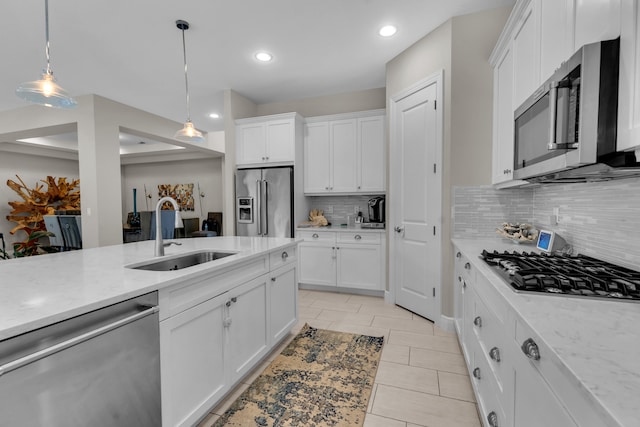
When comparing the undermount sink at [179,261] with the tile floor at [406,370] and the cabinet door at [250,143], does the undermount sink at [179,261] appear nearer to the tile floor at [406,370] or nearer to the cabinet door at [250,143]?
the tile floor at [406,370]

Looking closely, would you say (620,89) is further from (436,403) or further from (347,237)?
(347,237)

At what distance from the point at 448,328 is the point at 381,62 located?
309 centimetres

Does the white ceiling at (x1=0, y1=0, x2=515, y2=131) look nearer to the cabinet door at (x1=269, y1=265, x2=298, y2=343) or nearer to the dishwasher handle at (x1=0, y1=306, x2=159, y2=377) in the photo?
the cabinet door at (x1=269, y1=265, x2=298, y2=343)

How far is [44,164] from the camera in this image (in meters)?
7.08

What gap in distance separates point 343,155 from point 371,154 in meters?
0.40

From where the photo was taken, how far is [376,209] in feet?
12.7

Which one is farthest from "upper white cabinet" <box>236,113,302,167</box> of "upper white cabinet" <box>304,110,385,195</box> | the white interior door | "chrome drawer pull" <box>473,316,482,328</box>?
"chrome drawer pull" <box>473,316,482,328</box>

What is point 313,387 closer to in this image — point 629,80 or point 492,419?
point 492,419

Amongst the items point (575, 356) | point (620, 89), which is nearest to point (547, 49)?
point (620, 89)

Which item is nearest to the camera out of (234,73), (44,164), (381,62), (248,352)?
(248,352)

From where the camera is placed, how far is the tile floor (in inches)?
64.4

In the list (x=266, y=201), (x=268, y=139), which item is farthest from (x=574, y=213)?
(x=268, y=139)

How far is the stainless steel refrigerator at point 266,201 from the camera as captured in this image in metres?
3.90

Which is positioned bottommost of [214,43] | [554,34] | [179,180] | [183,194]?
[183,194]
